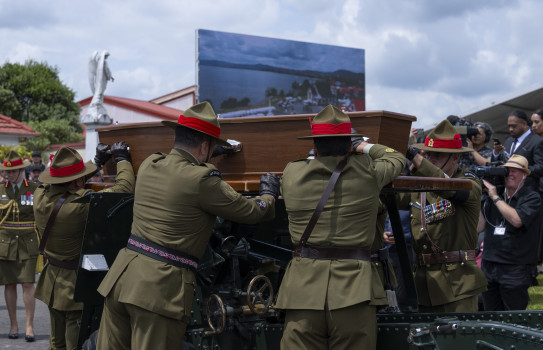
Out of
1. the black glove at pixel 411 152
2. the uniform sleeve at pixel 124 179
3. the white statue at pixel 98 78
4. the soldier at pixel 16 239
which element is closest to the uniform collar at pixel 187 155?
the uniform sleeve at pixel 124 179

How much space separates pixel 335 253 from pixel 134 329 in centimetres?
120

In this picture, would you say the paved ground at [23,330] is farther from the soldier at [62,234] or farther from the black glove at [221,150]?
the black glove at [221,150]

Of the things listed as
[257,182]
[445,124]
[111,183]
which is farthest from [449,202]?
[111,183]

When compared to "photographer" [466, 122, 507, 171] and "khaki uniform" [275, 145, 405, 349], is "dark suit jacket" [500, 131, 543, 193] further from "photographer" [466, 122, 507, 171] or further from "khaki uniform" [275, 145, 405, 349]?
"khaki uniform" [275, 145, 405, 349]

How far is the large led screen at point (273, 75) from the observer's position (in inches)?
1242

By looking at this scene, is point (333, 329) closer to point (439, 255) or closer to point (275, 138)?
point (275, 138)

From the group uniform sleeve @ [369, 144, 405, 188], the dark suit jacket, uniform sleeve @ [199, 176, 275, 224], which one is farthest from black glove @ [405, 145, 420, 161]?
the dark suit jacket

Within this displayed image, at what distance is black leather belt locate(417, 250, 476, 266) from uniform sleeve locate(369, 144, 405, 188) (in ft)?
4.21

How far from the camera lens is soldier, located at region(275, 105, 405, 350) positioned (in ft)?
12.4

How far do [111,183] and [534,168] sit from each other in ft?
16.0

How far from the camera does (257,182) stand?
458 cm

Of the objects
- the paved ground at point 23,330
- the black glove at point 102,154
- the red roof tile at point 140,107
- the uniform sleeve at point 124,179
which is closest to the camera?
the uniform sleeve at point 124,179

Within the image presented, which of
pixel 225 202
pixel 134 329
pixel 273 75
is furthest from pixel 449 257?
pixel 273 75

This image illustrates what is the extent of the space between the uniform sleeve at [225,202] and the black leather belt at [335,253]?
15.5 inches
